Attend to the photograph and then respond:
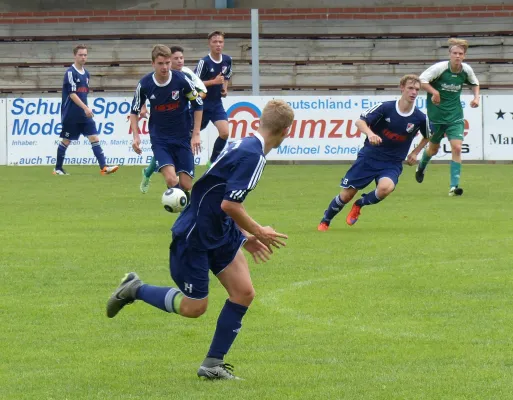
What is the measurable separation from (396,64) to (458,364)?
2308cm

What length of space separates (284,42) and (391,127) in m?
16.9

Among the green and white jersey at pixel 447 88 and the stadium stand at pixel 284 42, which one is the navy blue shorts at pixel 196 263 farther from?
the stadium stand at pixel 284 42

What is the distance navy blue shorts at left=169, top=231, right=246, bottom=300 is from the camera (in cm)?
624

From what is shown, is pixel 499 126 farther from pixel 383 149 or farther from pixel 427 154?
pixel 383 149

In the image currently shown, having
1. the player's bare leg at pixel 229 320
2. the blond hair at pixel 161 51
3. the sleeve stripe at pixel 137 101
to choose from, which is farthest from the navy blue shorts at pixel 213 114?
the player's bare leg at pixel 229 320

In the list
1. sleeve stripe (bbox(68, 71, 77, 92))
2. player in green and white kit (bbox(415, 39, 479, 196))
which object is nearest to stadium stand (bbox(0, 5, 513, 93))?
sleeve stripe (bbox(68, 71, 77, 92))

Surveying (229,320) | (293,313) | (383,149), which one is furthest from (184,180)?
(229,320)

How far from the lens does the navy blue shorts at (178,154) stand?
13.9 meters

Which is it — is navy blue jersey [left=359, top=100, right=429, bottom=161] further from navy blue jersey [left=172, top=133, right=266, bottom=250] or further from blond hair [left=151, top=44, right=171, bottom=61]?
navy blue jersey [left=172, top=133, right=266, bottom=250]

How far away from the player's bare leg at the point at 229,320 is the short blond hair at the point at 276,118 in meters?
0.77

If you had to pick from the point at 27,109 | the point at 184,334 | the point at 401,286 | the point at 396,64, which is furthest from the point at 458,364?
the point at 396,64

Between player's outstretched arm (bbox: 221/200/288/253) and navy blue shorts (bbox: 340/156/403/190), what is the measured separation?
6.78 metres

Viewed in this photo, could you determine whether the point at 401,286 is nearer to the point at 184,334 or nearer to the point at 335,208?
the point at 184,334

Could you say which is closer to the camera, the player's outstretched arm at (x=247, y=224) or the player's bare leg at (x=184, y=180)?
the player's outstretched arm at (x=247, y=224)
